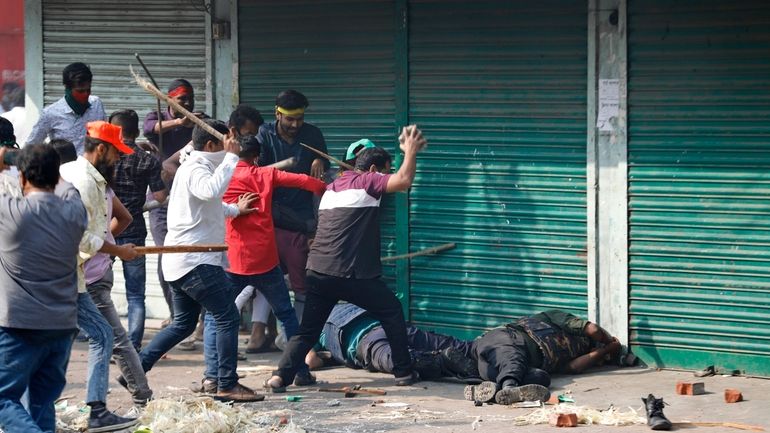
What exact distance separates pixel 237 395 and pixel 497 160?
111 inches

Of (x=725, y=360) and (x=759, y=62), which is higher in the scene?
(x=759, y=62)

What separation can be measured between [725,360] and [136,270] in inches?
172

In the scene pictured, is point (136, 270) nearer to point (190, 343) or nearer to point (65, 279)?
point (190, 343)

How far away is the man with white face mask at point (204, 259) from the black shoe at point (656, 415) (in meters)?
2.52

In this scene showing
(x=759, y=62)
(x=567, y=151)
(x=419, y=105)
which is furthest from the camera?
(x=419, y=105)

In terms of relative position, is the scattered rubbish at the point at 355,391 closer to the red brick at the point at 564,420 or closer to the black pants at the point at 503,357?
the black pants at the point at 503,357

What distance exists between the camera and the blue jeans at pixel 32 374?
6.35 meters

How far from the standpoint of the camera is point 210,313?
840cm

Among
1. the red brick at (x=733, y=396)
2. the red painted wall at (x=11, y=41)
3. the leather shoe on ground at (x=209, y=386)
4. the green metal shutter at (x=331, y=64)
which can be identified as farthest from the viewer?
the red painted wall at (x=11, y=41)

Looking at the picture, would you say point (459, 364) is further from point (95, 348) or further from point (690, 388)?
point (95, 348)

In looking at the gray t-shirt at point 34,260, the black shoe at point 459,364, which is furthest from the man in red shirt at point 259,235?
the gray t-shirt at point 34,260

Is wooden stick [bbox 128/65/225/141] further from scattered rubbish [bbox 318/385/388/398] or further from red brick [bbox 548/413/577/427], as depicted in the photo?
red brick [bbox 548/413/577/427]

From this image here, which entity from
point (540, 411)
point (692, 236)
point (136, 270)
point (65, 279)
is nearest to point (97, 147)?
point (65, 279)

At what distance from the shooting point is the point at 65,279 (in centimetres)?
651
